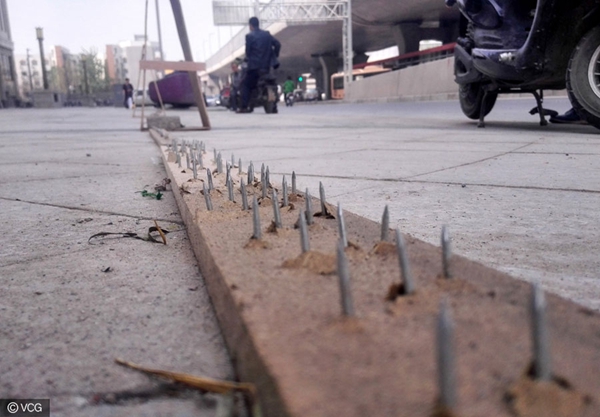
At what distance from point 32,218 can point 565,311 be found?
171cm

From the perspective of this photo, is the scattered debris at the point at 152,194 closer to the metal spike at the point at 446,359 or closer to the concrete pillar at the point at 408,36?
the metal spike at the point at 446,359

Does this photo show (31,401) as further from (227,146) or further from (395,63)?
(395,63)

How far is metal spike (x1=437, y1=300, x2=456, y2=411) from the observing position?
0.46 metres

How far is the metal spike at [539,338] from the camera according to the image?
506 mm

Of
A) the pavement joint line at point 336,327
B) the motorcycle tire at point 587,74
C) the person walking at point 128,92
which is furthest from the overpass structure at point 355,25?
the pavement joint line at point 336,327

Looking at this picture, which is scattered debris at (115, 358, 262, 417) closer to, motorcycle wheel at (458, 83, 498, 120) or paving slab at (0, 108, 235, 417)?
paving slab at (0, 108, 235, 417)

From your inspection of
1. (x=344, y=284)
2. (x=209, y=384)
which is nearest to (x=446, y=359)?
(x=344, y=284)

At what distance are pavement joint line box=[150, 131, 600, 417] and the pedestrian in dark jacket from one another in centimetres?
1052

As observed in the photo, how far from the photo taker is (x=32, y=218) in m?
1.92

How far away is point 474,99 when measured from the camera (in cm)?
661

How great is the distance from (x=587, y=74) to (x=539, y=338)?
447 cm

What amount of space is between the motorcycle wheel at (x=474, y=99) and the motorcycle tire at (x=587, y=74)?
5.84 feet

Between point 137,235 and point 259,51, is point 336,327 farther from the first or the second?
point 259,51

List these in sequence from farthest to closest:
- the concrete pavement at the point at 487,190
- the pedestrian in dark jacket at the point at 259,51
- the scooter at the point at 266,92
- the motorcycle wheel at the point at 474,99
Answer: the scooter at the point at 266,92 → the pedestrian in dark jacket at the point at 259,51 → the motorcycle wheel at the point at 474,99 → the concrete pavement at the point at 487,190
